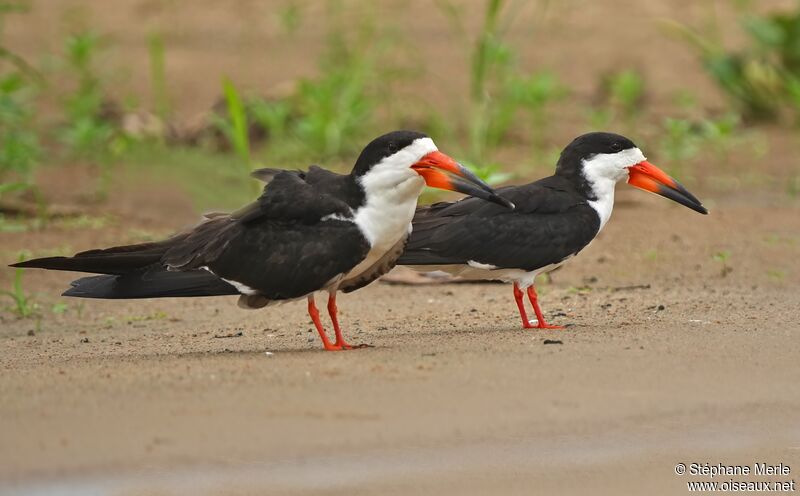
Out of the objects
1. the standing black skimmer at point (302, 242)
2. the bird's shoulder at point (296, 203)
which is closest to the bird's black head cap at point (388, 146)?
the standing black skimmer at point (302, 242)

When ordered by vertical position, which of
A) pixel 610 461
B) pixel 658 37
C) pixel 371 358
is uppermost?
pixel 658 37

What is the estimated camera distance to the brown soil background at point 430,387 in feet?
12.8

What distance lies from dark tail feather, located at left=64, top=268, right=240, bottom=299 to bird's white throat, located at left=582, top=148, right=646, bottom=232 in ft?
5.44

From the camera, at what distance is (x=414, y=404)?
4305 mm

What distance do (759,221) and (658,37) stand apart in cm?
556

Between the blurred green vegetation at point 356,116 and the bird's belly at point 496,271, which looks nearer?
the bird's belly at point 496,271

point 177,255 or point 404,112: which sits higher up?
point 404,112

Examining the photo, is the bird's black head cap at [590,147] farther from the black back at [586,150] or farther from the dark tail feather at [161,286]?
the dark tail feather at [161,286]

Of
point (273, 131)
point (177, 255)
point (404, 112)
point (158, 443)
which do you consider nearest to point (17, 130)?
point (273, 131)

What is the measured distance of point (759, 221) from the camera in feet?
27.5

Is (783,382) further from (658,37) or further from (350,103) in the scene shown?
(658,37)

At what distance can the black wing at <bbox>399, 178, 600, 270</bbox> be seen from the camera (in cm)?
561

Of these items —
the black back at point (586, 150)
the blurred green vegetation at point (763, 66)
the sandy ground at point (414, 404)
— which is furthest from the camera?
the blurred green vegetation at point (763, 66)

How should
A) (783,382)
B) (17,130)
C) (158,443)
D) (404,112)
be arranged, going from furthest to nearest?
(404,112) → (17,130) → (783,382) → (158,443)
